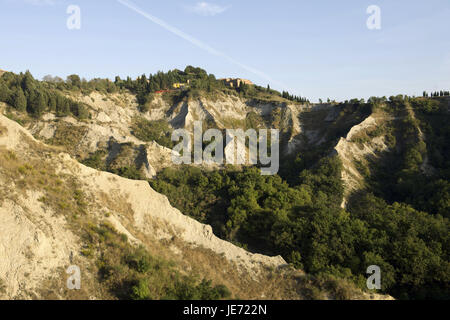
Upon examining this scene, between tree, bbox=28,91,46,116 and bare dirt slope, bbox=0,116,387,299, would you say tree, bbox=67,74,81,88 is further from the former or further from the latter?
bare dirt slope, bbox=0,116,387,299

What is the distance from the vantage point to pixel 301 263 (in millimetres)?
21812

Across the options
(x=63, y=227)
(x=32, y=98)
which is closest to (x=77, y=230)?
(x=63, y=227)

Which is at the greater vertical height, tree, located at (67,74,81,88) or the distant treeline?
tree, located at (67,74,81,88)

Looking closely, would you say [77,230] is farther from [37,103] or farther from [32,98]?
[32,98]

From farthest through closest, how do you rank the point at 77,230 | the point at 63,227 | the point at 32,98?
the point at 32,98, the point at 77,230, the point at 63,227

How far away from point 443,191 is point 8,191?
45.7m

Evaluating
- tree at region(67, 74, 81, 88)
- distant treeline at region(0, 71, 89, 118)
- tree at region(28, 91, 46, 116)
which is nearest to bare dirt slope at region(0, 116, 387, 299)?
tree at region(28, 91, 46, 116)

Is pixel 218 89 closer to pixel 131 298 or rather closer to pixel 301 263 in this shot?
pixel 301 263

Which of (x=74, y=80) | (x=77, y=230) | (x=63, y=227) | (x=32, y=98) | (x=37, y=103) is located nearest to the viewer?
(x=63, y=227)

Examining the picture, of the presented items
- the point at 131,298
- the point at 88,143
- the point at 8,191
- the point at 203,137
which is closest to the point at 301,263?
the point at 131,298

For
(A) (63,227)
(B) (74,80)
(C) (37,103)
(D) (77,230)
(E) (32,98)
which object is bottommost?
(D) (77,230)

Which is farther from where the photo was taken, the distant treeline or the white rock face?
the distant treeline

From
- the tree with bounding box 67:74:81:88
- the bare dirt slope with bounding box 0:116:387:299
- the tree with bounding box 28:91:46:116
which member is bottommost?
the bare dirt slope with bounding box 0:116:387:299

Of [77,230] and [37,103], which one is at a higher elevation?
[37,103]
